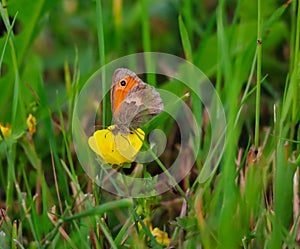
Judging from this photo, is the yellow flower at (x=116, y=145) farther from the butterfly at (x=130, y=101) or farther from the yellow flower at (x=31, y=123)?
the yellow flower at (x=31, y=123)

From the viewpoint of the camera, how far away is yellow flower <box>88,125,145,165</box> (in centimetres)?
105

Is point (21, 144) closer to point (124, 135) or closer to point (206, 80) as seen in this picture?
point (124, 135)

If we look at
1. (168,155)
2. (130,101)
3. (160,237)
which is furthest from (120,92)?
(168,155)

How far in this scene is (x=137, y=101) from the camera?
1056mm

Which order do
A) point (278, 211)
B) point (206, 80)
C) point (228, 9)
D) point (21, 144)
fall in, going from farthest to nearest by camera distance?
point (228, 9), point (206, 80), point (21, 144), point (278, 211)

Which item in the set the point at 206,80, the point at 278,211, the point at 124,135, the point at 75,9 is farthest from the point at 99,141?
the point at 75,9

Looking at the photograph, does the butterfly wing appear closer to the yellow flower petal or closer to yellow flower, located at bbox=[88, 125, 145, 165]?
yellow flower, located at bbox=[88, 125, 145, 165]

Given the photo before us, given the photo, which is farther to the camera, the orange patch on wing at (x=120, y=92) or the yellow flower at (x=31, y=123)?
the yellow flower at (x=31, y=123)

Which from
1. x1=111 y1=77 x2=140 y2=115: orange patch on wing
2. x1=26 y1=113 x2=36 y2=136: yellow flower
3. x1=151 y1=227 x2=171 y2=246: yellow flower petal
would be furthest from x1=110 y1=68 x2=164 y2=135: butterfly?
x1=26 y1=113 x2=36 y2=136: yellow flower

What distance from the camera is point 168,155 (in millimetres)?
→ 1583

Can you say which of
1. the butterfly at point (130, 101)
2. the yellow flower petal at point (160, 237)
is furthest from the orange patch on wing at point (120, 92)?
the yellow flower petal at point (160, 237)

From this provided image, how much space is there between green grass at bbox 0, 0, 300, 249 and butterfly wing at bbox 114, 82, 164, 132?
0.19 ft

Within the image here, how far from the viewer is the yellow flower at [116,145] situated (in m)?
1.05

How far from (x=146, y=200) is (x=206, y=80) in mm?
639
